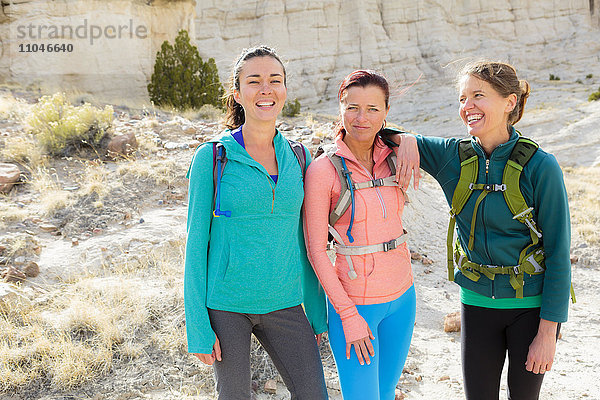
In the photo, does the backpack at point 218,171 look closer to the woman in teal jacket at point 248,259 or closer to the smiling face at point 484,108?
the woman in teal jacket at point 248,259

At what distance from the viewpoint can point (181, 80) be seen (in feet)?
44.2

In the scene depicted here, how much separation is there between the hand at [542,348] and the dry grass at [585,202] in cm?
627

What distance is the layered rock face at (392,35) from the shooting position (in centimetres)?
2728

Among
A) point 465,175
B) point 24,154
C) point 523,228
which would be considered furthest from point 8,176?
point 523,228

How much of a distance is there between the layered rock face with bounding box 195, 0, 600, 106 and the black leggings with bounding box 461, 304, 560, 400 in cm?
2435

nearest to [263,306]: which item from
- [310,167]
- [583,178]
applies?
[310,167]

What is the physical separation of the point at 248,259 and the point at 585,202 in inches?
358

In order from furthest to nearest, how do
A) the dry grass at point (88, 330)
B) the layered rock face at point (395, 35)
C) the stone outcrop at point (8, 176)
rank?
the layered rock face at point (395, 35) < the stone outcrop at point (8, 176) < the dry grass at point (88, 330)

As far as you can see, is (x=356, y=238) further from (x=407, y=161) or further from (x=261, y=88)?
(x=261, y=88)

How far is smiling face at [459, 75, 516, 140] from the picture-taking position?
2092 mm

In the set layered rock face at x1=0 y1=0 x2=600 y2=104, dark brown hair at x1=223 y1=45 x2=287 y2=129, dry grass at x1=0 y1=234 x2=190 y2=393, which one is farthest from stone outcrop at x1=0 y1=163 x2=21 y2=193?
layered rock face at x1=0 y1=0 x2=600 y2=104

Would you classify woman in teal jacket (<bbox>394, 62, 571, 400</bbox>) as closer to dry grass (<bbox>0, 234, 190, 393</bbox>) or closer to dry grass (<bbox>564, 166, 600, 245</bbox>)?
dry grass (<bbox>0, 234, 190, 393</bbox>)

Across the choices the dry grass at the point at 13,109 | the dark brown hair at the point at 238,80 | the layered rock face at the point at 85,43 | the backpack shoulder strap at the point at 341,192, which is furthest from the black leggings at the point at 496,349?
the layered rock face at the point at 85,43

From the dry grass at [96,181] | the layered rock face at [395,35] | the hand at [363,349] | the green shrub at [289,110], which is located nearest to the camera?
the hand at [363,349]
